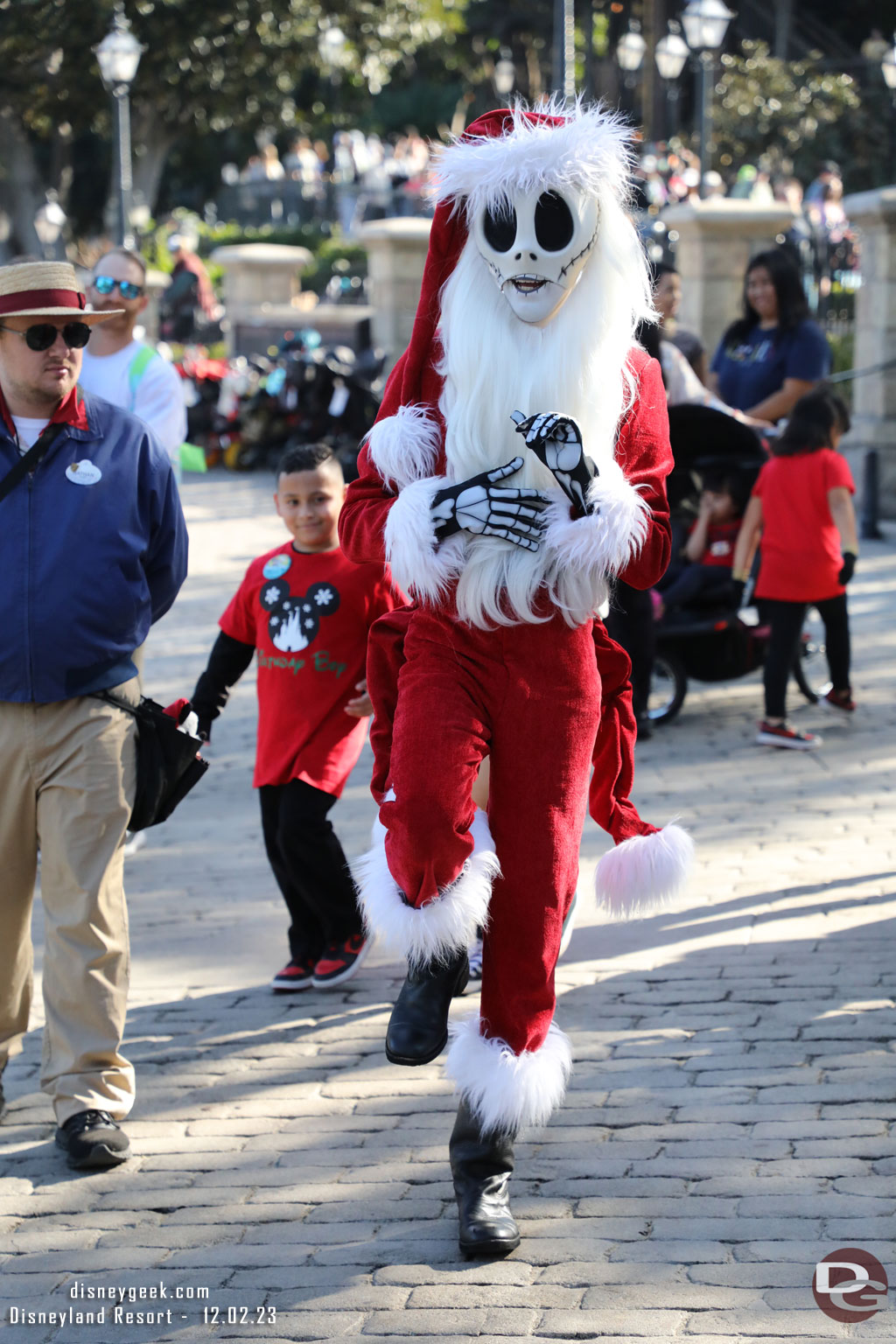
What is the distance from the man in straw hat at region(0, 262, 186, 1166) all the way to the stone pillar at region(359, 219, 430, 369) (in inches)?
499

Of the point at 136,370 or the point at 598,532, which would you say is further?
the point at 136,370

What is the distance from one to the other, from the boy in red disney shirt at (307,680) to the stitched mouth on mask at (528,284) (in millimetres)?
1582

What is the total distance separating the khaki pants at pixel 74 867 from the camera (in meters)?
3.88

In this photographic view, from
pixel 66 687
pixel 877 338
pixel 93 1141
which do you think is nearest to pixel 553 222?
pixel 66 687

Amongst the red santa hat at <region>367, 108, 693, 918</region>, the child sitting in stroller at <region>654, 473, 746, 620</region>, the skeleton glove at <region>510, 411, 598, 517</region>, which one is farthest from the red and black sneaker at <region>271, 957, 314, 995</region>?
the child sitting in stroller at <region>654, 473, 746, 620</region>

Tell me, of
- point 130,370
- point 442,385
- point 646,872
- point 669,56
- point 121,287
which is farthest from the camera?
point 669,56

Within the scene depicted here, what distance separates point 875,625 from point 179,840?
4975 millimetres

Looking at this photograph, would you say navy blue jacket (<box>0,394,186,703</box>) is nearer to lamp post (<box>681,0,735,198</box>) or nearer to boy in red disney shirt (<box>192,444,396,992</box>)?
boy in red disney shirt (<box>192,444,396,992</box>)

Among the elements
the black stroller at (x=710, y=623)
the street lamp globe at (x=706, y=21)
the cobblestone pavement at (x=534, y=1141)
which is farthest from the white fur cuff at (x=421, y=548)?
the street lamp globe at (x=706, y=21)

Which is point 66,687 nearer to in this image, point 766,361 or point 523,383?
Answer: point 523,383

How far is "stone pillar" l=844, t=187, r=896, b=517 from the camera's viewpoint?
41.5 feet

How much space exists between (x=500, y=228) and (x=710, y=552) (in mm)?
4860

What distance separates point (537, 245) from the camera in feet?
10.7

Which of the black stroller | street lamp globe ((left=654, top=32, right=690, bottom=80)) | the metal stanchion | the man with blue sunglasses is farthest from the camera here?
street lamp globe ((left=654, top=32, right=690, bottom=80))
